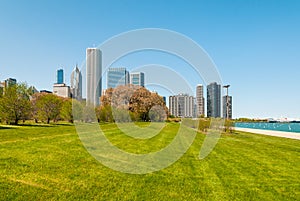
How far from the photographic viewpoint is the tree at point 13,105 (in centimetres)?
3356

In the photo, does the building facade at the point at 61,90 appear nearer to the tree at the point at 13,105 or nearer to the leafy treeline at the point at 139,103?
the leafy treeline at the point at 139,103

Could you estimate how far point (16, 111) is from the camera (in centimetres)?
3453

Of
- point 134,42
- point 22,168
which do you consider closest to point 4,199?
point 22,168

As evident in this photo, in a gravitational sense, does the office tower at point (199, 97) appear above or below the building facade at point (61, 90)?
below

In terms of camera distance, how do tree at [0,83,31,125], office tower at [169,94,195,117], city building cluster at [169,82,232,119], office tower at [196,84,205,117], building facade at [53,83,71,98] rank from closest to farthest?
city building cluster at [169,82,232,119]
office tower at [196,84,205,117]
office tower at [169,94,195,117]
tree at [0,83,31,125]
building facade at [53,83,71,98]

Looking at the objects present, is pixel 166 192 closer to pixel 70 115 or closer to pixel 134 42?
pixel 134 42

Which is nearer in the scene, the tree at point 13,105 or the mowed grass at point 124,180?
the mowed grass at point 124,180

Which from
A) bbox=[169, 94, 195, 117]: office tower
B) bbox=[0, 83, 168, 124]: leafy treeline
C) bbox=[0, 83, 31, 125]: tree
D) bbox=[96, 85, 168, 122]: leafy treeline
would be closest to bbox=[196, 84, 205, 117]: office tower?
bbox=[169, 94, 195, 117]: office tower

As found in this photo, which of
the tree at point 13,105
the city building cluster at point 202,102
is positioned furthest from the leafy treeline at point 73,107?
the city building cluster at point 202,102

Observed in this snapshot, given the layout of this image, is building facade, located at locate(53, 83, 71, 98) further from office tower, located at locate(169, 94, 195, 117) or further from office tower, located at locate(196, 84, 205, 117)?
office tower, located at locate(196, 84, 205, 117)

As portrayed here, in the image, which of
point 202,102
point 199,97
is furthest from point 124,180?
point 202,102

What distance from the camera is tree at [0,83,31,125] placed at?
3356 centimetres

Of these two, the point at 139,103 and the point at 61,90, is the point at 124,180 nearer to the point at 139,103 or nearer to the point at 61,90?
the point at 139,103

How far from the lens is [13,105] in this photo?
34219mm
